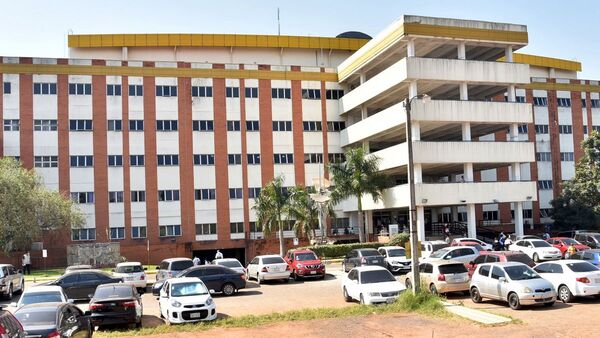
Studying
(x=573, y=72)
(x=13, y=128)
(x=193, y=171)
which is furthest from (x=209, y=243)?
(x=573, y=72)

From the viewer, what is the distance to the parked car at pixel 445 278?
81.0 ft

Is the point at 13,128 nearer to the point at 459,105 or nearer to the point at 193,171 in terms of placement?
the point at 193,171

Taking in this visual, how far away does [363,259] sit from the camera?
34094 millimetres

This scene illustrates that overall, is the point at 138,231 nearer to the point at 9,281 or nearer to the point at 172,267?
the point at 9,281

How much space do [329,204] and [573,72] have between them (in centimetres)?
4586

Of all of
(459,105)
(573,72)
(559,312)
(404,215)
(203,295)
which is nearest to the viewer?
(559,312)

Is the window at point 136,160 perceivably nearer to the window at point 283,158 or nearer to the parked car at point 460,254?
the window at point 283,158

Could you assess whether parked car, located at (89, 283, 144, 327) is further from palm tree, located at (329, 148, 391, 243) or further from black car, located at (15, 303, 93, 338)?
palm tree, located at (329, 148, 391, 243)

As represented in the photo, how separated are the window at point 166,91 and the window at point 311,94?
44.3 feet

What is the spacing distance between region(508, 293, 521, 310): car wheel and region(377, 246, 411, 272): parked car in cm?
1385

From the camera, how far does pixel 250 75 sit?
207ft

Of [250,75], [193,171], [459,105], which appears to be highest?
[250,75]

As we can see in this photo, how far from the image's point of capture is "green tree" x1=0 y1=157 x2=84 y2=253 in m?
45.3

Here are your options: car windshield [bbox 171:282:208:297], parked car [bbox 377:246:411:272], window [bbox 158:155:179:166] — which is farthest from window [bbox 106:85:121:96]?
car windshield [bbox 171:282:208:297]
